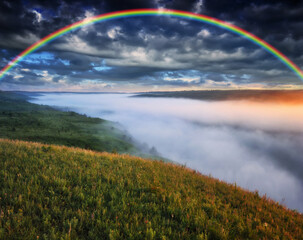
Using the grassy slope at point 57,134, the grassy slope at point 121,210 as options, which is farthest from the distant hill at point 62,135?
the grassy slope at point 121,210

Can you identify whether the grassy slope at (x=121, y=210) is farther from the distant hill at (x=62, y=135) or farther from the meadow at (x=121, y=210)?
the distant hill at (x=62, y=135)

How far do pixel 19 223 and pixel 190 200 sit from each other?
14.7 feet

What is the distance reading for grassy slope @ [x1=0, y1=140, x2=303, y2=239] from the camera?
3449 millimetres

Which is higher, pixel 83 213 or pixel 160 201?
pixel 83 213

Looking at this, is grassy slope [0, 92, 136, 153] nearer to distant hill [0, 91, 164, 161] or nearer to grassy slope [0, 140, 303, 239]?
distant hill [0, 91, 164, 161]

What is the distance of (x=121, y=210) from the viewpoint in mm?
4133

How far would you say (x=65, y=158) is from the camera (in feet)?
26.8

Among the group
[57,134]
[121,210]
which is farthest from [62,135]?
[121,210]

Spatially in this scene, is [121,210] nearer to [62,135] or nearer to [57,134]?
[62,135]

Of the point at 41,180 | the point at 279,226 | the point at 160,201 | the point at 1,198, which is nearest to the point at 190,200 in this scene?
the point at 160,201

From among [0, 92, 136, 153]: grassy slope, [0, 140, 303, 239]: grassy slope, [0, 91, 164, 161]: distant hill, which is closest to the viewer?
[0, 140, 303, 239]: grassy slope

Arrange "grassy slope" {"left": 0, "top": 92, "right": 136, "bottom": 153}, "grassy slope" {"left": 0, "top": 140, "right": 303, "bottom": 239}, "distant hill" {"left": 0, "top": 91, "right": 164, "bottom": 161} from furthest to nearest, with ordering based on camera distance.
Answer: "distant hill" {"left": 0, "top": 91, "right": 164, "bottom": 161} < "grassy slope" {"left": 0, "top": 92, "right": 136, "bottom": 153} < "grassy slope" {"left": 0, "top": 140, "right": 303, "bottom": 239}

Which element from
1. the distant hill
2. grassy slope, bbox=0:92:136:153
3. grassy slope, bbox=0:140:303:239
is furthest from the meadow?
grassy slope, bbox=0:92:136:153

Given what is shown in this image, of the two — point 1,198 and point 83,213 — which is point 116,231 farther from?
point 1,198
